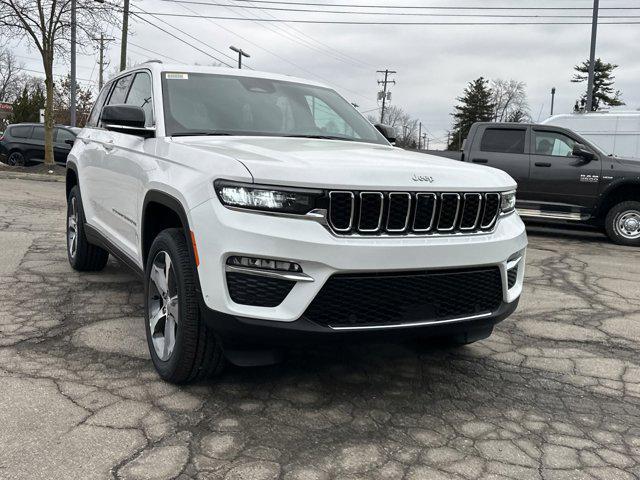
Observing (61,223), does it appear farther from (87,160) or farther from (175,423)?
(175,423)

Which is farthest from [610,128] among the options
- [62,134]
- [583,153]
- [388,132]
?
[62,134]

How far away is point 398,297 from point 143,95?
2607 millimetres

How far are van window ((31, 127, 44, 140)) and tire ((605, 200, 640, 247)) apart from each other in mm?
Result: 17826

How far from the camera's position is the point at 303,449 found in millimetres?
2664

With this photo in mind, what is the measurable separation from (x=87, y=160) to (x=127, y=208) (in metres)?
1.44

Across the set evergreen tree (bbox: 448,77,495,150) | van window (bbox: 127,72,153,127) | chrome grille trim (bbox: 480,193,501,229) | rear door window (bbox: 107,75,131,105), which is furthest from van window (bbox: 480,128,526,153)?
evergreen tree (bbox: 448,77,495,150)

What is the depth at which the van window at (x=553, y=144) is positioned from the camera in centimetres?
999

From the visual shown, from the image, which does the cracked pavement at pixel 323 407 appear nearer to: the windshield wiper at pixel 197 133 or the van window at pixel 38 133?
the windshield wiper at pixel 197 133

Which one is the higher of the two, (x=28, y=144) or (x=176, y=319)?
(x=28, y=144)

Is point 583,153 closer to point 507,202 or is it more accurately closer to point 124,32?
point 507,202

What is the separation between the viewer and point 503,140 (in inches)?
413

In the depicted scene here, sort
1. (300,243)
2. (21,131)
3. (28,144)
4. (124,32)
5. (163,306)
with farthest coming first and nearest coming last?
(124,32) < (21,131) < (28,144) < (163,306) < (300,243)

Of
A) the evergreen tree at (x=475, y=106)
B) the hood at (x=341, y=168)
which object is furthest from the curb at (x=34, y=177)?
the evergreen tree at (x=475, y=106)

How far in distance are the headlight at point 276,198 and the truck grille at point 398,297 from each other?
36cm
